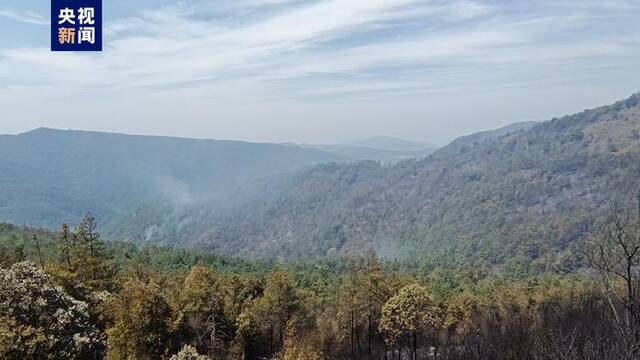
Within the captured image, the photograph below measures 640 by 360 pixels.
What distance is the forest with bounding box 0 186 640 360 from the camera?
25.5 meters

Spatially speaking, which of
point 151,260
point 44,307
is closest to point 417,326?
point 44,307

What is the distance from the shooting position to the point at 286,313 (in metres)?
54.5

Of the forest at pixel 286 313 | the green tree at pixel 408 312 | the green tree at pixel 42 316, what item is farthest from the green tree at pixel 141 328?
the green tree at pixel 408 312

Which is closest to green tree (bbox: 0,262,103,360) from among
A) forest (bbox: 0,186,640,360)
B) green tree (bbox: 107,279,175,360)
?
forest (bbox: 0,186,640,360)

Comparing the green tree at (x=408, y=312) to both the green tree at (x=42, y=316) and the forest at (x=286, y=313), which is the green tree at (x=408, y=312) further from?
the green tree at (x=42, y=316)

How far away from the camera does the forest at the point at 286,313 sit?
83.8ft

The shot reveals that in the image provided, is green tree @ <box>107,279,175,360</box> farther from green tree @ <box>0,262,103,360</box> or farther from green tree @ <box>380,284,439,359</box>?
green tree @ <box>380,284,439,359</box>

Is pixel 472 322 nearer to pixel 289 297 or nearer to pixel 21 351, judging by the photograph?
pixel 289 297

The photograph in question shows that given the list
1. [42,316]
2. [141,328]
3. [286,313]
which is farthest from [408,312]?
[42,316]

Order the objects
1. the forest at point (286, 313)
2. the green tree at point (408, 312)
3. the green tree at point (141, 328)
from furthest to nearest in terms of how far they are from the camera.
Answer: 1. the green tree at point (408, 312)
2. the green tree at point (141, 328)
3. the forest at point (286, 313)

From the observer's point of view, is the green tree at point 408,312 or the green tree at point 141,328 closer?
the green tree at point 141,328

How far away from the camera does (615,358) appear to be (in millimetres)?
19516

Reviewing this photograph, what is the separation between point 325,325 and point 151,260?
7462 cm

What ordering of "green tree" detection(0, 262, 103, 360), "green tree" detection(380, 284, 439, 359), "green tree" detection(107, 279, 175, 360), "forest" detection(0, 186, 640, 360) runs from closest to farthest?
1. "forest" detection(0, 186, 640, 360)
2. "green tree" detection(0, 262, 103, 360)
3. "green tree" detection(107, 279, 175, 360)
4. "green tree" detection(380, 284, 439, 359)
